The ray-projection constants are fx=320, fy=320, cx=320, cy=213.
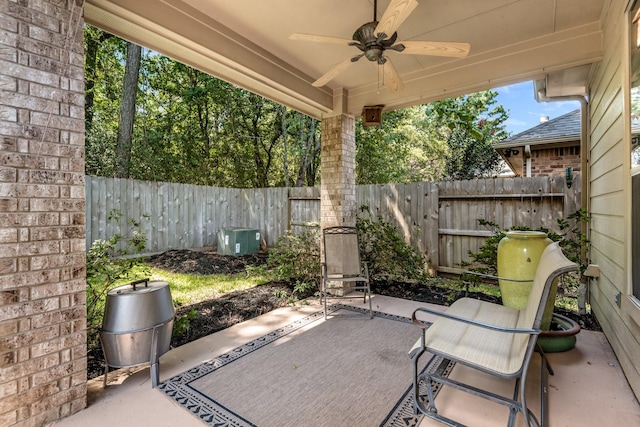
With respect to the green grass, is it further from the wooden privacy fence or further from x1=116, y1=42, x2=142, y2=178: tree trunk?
x1=116, y1=42, x2=142, y2=178: tree trunk

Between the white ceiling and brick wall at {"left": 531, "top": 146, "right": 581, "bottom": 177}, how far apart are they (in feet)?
10.5

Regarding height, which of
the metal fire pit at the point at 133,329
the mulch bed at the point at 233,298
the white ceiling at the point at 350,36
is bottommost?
the mulch bed at the point at 233,298

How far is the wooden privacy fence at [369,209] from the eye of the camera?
4.34m

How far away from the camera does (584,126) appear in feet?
12.6

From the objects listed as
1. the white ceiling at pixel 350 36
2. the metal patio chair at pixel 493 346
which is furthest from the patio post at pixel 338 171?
the metal patio chair at pixel 493 346

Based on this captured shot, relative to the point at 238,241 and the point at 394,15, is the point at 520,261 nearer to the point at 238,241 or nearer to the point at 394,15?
the point at 394,15

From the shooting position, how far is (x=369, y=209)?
17.6 ft

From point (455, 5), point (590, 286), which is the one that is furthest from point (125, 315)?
point (590, 286)

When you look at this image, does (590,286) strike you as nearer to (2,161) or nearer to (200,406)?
(200,406)

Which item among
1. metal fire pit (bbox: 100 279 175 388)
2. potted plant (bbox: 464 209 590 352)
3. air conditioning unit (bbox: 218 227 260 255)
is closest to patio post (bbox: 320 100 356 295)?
potted plant (bbox: 464 209 590 352)

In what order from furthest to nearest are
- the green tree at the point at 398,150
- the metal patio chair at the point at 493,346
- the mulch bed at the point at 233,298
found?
the green tree at the point at 398,150
the mulch bed at the point at 233,298
the metal patio chair at the point at 493,346

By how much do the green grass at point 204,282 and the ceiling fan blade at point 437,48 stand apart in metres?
3.48

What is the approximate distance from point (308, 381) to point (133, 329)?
1.20 metres

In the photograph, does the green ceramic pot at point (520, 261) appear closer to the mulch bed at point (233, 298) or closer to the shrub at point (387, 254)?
the mulch bed at point (233, 298)
